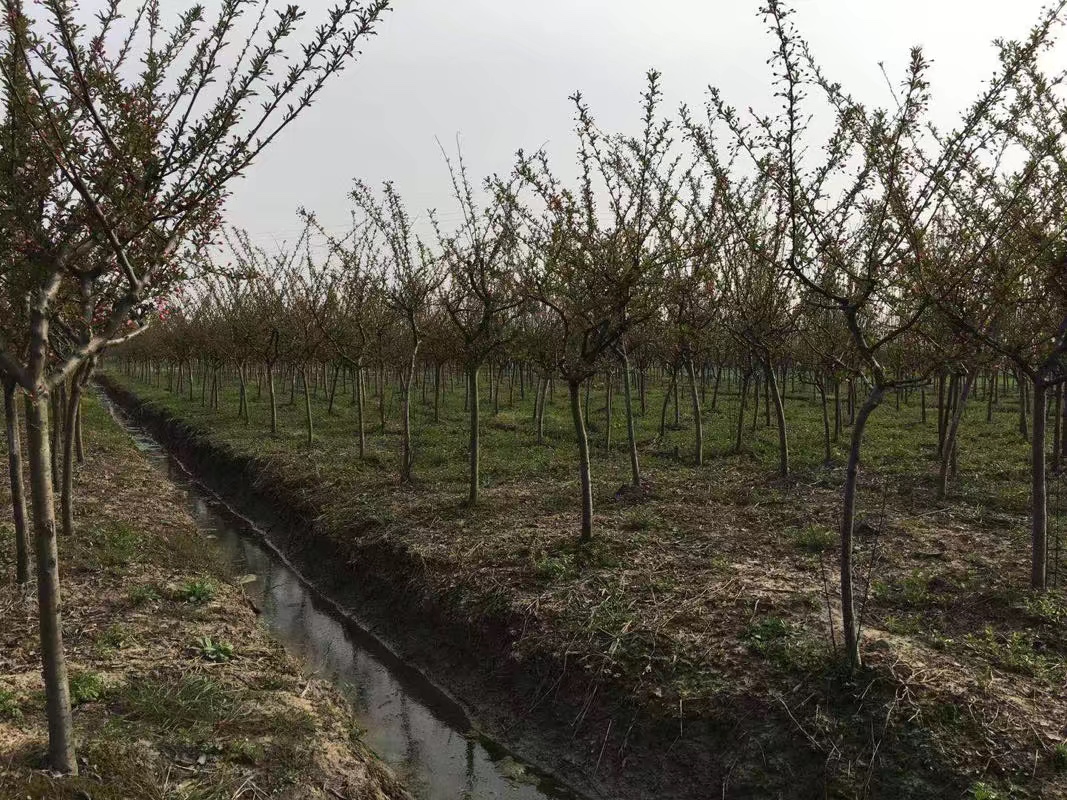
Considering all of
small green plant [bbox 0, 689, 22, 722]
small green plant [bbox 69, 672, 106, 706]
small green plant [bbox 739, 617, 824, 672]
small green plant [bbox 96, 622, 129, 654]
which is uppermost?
small green plant [bbox 739, 617, 824, 672]

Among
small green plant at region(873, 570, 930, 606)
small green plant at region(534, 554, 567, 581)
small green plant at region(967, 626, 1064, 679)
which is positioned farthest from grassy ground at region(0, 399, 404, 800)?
small green plant at region(873, 570, 930, 606)

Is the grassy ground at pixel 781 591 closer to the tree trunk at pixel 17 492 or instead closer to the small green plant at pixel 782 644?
the small green plant at pixel 782 644

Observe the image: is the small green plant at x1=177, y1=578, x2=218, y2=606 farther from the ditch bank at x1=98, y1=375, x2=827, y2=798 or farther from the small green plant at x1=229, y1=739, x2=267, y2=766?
the small green plant at x1=229, y1=739, x2=267, y2=766

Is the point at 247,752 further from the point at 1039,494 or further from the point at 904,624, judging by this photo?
the point at 1039,494

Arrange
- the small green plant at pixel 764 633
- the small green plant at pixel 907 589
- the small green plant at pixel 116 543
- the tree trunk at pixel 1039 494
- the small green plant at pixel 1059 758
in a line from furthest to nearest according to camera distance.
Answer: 1. the small green plant at pixel 116 543
2. the small green plant at pixel 907 589
3. the tree trunk at pixel 1039 494
4. the small green plant at pixel 764 633
5. the small green plant at pixel 1059 758

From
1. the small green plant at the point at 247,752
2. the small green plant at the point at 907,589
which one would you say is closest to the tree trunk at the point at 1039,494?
the small green plant at the point at 907,589

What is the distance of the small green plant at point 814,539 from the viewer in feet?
27.1

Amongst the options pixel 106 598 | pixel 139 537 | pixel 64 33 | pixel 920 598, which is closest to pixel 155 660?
pixel 106 598

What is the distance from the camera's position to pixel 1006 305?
221 inches

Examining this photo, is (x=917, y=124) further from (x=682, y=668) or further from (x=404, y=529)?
(x=404, y=529)

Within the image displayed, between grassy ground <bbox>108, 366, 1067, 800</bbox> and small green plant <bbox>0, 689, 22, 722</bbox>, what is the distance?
12.8 ft

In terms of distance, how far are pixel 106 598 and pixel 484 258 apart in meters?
6.36

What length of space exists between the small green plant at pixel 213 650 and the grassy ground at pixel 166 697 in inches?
0.5

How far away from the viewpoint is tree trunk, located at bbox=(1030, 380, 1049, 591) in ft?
20.9
